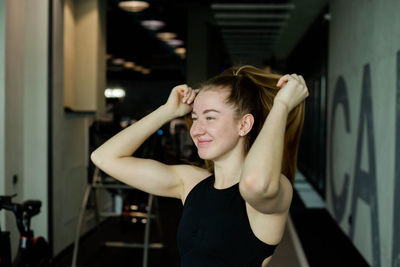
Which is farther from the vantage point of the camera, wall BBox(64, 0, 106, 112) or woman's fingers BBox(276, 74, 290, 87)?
wall BBox(64, 0, 106, 112)

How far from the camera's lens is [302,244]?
5062mm

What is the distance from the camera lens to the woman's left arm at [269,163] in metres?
1.15

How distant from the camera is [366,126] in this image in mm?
4324

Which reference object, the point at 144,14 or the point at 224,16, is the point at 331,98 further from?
the point at 144,14

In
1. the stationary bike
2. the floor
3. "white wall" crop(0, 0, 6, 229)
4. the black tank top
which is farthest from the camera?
the floor

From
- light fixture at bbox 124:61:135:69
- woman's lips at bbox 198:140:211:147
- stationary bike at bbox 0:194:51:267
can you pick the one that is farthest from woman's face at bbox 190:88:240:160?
light fixture at bbox 124:61:135:69

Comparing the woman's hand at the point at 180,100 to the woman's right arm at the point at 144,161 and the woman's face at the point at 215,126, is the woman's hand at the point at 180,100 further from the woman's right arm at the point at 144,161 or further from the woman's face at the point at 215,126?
the woman's face at the point at 215,126

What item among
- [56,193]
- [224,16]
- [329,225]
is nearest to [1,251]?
[56,193]

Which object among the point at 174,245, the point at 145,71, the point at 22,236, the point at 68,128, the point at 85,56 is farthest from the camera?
the point at 145,71

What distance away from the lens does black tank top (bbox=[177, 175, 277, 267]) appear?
129cm

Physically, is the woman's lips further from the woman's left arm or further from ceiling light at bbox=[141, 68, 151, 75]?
ceiling light at bbox=[141, 68, 151, 75]

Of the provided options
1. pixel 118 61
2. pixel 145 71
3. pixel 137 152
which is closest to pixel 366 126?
pixel 137 152

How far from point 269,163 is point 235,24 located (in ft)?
23.0

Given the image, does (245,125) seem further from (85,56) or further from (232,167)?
(85,56)
